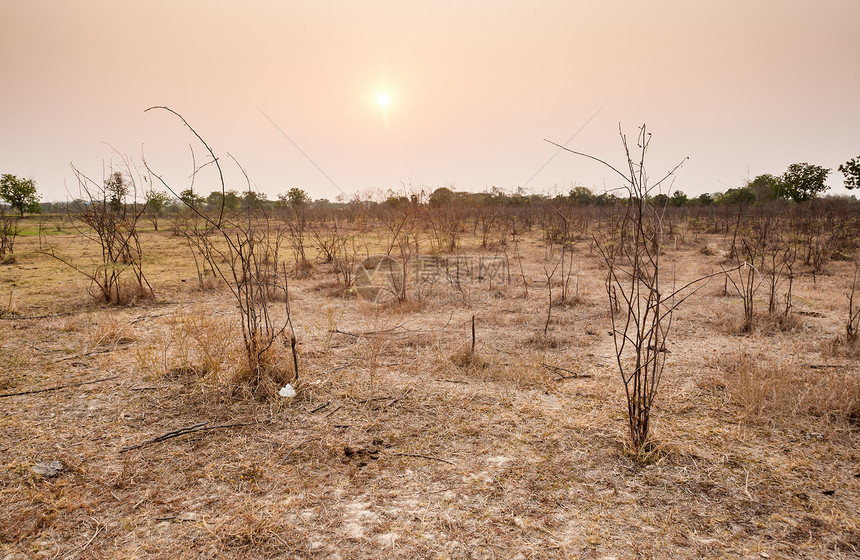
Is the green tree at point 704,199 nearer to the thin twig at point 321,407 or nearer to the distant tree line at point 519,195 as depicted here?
the distant tree line at point 519,195

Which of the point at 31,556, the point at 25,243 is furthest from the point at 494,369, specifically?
the point at 25,243

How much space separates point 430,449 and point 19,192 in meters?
46.5

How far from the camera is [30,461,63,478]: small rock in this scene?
2381 mm

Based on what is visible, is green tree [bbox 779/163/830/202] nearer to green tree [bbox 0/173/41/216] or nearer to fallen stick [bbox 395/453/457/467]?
fallen stick [bbox 395/453/457/467]

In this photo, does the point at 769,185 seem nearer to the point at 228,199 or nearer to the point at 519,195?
the point at 519,195

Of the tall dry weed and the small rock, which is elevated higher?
the tall dry weed

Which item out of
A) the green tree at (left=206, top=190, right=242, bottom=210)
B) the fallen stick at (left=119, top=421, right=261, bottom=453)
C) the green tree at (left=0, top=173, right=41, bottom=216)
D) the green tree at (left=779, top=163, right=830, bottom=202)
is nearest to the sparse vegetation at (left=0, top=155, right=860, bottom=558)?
the fallen stick at (left=119, top=421, right=261, bottom=453)

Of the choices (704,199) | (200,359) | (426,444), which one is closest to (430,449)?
(426,444)

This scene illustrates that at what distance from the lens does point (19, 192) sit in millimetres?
34312

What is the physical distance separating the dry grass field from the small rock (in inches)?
0.4

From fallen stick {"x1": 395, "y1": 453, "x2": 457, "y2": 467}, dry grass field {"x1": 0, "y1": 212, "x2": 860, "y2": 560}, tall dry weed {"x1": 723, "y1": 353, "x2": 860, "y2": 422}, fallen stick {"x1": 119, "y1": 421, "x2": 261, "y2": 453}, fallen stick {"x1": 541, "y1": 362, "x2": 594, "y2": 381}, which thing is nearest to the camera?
dry grass field {"x1": 0, "y1": 212, "x2": 860, "y2": 560}

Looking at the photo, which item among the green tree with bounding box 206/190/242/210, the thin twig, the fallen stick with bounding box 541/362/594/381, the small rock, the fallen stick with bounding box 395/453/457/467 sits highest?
the green tree with bounding box 206/190/242/210

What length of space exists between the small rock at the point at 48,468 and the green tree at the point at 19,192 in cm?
4321

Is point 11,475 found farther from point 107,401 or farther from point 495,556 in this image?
point 495,556
